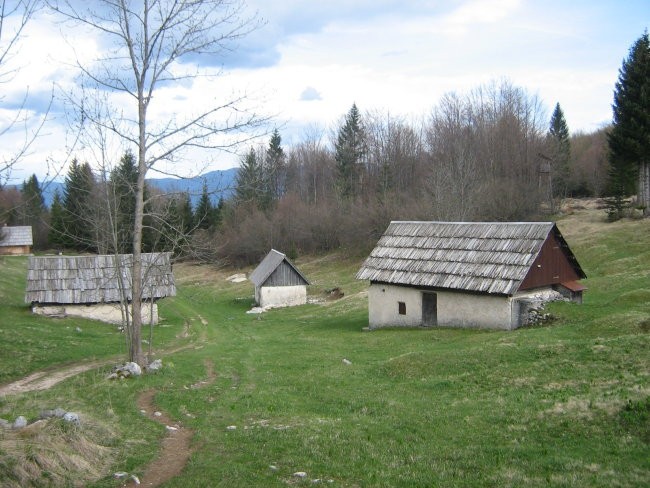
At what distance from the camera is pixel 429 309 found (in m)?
30.0

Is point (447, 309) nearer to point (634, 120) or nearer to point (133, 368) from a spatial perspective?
point (133, 368)

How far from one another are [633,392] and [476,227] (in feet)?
64.7

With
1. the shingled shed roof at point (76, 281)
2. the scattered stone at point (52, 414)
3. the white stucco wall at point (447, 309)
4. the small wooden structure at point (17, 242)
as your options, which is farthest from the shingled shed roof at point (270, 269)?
the small wooden structure at point (17, 242)

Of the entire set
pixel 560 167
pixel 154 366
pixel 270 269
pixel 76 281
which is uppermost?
pixel 560 167

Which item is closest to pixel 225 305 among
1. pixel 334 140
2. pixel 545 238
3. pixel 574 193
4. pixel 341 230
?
pixel 341 230

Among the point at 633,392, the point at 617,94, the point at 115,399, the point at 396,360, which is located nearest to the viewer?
the point at 633,392

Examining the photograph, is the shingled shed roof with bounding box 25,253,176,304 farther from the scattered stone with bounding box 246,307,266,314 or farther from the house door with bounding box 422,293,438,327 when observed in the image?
the house door with bounding box 422,293,438,327

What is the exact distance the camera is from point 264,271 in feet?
167

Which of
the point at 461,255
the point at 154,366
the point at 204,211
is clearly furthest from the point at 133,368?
the point at 204,211

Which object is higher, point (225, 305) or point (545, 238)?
point (545, 238)

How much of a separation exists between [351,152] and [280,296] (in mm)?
46412

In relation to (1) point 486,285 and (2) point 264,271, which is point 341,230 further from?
(1) point 486,285

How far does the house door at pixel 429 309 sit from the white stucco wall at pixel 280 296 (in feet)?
69.5

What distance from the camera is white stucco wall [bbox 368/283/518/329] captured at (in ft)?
86.2
